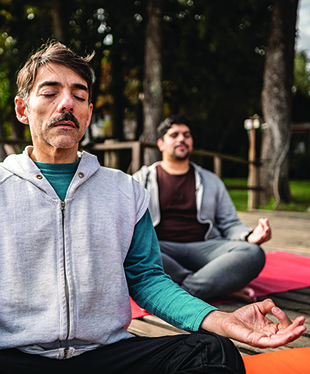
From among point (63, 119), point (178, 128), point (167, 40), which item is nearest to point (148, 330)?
point (63, 119)

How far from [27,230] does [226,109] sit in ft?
66.4

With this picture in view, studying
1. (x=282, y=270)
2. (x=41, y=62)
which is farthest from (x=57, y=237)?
(x=282, y=270)

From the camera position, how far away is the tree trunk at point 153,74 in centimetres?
932

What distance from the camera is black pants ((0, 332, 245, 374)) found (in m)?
1.12

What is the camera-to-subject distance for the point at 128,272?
1.45 m

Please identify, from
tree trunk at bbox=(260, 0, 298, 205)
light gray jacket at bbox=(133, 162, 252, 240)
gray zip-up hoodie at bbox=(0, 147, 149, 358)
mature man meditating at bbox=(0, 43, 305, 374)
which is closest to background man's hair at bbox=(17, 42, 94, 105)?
mature man meditating at bbox=(0, 43, 305, 374)

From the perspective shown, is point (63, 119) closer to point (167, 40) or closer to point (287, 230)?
point (287, 230)

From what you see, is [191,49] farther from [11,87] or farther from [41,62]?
[41,62]

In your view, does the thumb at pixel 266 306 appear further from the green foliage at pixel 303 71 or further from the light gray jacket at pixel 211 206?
the green foliage at pixel 303 71

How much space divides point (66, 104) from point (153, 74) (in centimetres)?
835

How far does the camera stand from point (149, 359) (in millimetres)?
1248

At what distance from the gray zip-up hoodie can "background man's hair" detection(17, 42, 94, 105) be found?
0.29 meters

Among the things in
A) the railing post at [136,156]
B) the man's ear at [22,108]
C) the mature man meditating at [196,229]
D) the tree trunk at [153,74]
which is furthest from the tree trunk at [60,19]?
the man's ear at [22,108]

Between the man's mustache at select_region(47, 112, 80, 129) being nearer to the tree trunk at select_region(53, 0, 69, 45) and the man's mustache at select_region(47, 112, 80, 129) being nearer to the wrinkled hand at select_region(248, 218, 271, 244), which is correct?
the wrinkled hand at select_region(248, 218, 271, 244)
